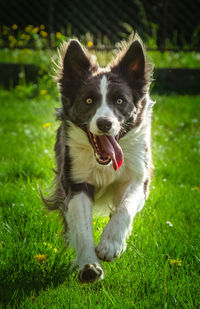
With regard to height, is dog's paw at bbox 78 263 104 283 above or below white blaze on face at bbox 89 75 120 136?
below

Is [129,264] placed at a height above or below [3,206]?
above

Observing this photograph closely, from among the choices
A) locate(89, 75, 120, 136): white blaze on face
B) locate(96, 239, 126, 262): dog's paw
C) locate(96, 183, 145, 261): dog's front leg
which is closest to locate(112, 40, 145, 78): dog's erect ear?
locate(89, 75, 120, 136): white blaze on face

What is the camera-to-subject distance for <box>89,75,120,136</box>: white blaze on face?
3010 mm

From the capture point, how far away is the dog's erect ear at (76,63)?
3428 millimetres

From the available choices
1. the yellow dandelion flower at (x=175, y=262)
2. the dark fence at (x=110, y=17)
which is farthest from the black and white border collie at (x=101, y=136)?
the dark fence at (x=110, y=17)

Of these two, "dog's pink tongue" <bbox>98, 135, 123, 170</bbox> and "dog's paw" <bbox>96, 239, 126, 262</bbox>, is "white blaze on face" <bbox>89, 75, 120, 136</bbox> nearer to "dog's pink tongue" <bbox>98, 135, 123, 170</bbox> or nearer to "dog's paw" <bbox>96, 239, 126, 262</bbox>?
"dog's pink tongue" <bbox>98, 135, 123, 170</bbox>

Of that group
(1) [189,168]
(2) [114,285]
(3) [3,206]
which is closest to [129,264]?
(2) [114,285]

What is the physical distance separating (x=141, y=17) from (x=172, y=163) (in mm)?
6037

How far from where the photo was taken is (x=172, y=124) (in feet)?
22.9

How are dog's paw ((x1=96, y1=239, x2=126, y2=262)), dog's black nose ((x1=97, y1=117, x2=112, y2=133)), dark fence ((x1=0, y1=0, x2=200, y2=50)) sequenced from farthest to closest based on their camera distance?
dark fence ((x1=0, y1=0, x2=200, y2=50)), dog's black nose ((x1=97, y1=117, x2=112, y2=133)), dog's paw ((x1=96, y1=239, x2=126, y2=262))

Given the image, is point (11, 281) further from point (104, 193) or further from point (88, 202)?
point (104, 193)

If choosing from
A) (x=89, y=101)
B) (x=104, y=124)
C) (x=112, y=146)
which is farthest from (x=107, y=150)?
(x=89, y=101)

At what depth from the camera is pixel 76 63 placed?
11.4 feet

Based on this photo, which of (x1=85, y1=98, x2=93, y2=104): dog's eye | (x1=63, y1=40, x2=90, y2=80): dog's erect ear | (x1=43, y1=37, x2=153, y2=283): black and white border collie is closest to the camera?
(x1=43, y1=37, x2=153, y2=283): black and white border collie
